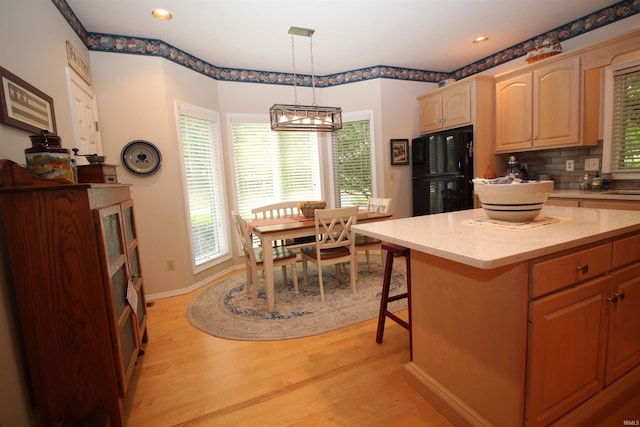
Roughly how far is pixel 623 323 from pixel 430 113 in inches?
129

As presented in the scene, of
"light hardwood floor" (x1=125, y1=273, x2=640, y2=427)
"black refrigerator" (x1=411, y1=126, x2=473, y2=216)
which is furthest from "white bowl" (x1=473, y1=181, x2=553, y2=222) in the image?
"black refrigerator" (x1=411, y1=126, x2=473, y2=216)

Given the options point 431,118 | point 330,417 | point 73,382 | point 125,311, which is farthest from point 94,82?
point 431,118

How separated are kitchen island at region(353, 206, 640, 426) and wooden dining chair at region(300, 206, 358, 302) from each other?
1.20m

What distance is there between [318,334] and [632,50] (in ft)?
11.5

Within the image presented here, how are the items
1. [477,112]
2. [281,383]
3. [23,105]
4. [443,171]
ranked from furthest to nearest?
[443,171], [477,112], [281,383], [23,105]

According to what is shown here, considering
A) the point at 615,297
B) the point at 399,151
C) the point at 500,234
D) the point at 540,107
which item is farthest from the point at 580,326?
the point at 399,151

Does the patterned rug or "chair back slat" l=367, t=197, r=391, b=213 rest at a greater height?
"chair back slat" l=367, t=197, r=391, b=213

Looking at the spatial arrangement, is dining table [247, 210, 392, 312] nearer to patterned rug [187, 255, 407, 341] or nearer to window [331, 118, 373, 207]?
patterned rug [187, 255, 407, 341]

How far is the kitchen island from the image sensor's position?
43.1 inches

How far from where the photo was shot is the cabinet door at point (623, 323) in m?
1.35

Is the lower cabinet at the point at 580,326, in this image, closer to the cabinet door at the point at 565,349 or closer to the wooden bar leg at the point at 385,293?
the cabinet door at the point at 565,349

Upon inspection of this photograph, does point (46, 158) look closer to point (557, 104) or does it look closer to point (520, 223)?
point (520, 223)

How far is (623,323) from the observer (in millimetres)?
1399

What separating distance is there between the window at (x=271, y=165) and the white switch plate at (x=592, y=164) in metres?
3.09
